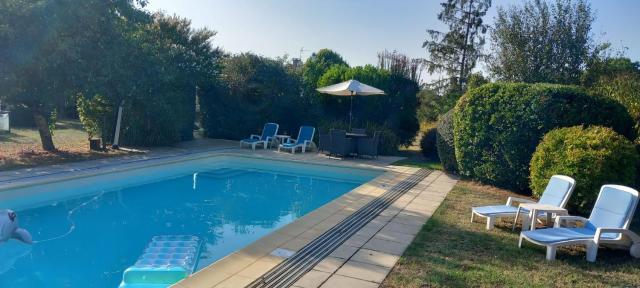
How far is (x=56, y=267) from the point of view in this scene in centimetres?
550

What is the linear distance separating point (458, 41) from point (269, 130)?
11307mm

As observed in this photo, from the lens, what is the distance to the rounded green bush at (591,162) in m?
6.87

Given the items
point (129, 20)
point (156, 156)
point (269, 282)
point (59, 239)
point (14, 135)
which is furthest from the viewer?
point (14, 135)

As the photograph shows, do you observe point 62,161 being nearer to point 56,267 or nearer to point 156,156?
point 156,156

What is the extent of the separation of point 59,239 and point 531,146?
345 inches

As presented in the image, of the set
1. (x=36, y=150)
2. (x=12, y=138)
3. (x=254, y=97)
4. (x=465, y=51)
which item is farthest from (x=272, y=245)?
(x=465, y=51)

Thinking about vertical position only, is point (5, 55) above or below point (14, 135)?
above

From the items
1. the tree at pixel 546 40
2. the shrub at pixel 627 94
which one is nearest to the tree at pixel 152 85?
the tree at pixel 546 40

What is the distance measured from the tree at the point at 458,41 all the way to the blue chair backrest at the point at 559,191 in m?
15.3

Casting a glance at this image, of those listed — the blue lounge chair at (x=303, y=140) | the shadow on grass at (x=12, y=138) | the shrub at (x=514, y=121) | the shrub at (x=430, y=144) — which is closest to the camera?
the shrub at (x=514, y=121)

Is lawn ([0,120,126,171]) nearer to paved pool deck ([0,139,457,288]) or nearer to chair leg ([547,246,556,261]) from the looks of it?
paved pool deck ([0,139,457,288])

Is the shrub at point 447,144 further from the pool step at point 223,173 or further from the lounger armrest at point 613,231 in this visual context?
the lounger armrest at point 613,231

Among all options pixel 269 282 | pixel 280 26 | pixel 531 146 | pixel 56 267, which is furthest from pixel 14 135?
pixel 531 146

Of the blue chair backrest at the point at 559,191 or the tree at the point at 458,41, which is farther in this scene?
the tree at the point at 458,41
